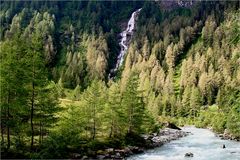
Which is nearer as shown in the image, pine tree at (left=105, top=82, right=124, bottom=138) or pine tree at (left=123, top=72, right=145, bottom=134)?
pine tree at (left=105, top=82, right=124, bottom=138)

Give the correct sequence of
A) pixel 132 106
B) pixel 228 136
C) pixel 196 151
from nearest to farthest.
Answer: pixel 196 151
pixel 132 106
pixel 228 136

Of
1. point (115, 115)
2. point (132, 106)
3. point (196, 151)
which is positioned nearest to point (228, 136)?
point (196, 151)

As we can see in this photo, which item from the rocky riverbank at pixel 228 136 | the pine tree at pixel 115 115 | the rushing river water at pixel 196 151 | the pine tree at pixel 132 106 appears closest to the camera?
the rushing river water at pixel 196 151

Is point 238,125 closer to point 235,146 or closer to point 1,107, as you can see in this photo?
point 235,146

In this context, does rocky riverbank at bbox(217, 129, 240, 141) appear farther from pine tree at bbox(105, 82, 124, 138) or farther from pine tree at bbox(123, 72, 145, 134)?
pine tree at bbox(105, 82, 124, 138)

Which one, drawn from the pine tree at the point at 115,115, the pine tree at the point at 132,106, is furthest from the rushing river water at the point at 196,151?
the pine tree at the point at 115,115

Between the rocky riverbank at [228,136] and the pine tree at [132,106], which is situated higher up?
the pine tree at [132,106]

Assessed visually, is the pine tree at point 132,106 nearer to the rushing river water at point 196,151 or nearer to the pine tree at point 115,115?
the pine tree at point 115,115

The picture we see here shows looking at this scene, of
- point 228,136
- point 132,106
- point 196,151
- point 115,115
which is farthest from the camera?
point 228,136

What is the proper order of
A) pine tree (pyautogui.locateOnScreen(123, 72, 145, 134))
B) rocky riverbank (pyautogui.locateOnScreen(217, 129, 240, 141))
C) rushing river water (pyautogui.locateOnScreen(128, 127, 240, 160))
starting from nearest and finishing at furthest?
rushing river water (pyautogui.locateOnScreen(128, 127, 240, 160)) → pine tree (pyautogui.locateOnScreen(123, 72, 145, 134)) → rocky riverbank (pyautogui.locateOnScreen(217, 129, 240, 141))

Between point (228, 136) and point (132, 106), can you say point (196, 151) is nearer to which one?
point (132, 106)

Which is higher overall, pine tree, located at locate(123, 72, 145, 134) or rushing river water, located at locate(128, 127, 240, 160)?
pine tree, located at locate(123, 72, 145, 134)

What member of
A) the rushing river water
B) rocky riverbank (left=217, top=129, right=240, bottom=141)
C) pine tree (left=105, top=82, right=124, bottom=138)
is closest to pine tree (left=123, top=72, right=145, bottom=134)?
pine tree (left=105, top=82, right=124, bottom=138)

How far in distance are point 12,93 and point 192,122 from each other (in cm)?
12625
